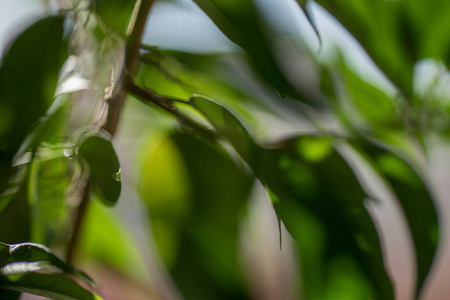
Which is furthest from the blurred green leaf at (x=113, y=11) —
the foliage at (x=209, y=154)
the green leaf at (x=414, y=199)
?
A: the green leaf at (x=414, y=199)

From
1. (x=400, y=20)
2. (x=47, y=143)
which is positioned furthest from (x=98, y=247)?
(x=400, y=20)

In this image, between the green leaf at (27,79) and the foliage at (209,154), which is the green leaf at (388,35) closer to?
the foliage at (209,154)

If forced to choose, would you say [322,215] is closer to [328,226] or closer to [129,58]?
[328,226]

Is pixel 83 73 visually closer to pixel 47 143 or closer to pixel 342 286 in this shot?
pixel 47 143

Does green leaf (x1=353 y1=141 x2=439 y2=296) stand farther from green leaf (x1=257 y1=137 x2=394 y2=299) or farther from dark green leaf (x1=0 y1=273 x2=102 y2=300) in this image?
dark green leaf (x1=0 y1=273 x2=102 y2=300)

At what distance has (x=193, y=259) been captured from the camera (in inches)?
7.5

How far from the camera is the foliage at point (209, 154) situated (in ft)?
0.55

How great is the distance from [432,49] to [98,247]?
235 mm

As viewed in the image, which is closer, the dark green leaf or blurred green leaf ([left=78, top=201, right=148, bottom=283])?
the dark green leaf

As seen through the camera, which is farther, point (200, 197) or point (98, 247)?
point (98, 247)

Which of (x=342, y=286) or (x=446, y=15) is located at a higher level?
(x=446, y=15)

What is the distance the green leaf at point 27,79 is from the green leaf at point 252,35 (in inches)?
2.1

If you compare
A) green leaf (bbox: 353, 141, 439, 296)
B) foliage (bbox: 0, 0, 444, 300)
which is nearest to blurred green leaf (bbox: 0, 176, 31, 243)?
foliage (bbox: 0, 0, 444, 300)

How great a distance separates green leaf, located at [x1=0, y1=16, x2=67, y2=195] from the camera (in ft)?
0.52
